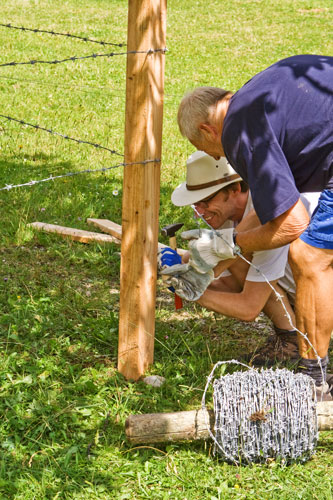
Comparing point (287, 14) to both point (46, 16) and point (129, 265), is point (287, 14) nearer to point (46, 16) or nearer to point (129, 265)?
point (46, 16)

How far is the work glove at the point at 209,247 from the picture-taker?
9.95ft

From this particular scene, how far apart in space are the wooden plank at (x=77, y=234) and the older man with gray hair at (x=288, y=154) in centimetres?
191

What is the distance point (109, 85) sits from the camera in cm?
1018

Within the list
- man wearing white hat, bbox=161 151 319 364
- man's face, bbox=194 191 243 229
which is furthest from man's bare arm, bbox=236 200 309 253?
man's face, bbox=194 191 243 229

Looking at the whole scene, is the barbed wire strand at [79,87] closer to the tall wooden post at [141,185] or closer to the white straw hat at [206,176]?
the white straw hat at [206,176]

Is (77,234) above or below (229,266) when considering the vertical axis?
below

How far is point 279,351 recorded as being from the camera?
3.51 meters

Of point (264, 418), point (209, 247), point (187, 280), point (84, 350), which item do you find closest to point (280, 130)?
point (209, 247)

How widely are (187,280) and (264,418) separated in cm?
89

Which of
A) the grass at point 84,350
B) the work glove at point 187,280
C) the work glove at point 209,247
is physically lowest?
the grass at point 84,350

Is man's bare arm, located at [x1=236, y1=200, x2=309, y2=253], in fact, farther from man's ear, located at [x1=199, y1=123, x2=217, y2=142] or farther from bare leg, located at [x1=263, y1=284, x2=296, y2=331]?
bare leg, located at [x1=263, y1=284, x2=296, y2=331]

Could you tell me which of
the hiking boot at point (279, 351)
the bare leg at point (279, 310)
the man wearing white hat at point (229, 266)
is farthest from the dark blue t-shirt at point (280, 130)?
the hiking boot at point (279, 351)

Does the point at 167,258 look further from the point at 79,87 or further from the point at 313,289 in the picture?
the point at 79,87

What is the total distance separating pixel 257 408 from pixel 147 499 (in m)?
0.58
